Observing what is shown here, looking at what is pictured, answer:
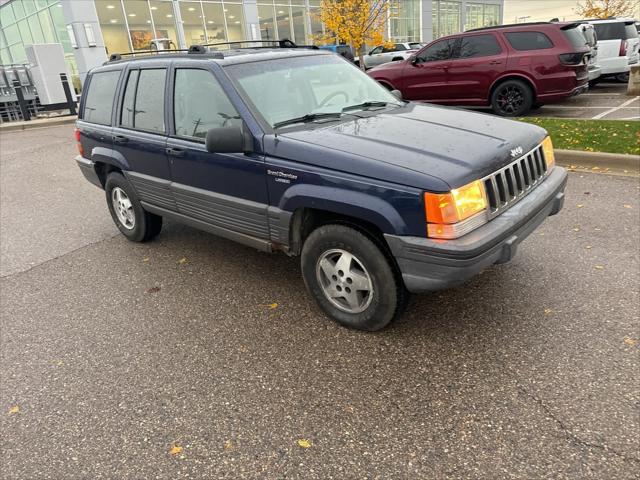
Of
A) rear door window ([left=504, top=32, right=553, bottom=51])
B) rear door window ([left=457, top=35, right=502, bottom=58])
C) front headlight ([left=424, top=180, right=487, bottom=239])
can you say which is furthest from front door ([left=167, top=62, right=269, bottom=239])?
rear door window ([left=504, top=32, right=553, bottom=51])

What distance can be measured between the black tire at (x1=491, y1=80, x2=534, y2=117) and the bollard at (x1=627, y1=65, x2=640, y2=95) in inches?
157

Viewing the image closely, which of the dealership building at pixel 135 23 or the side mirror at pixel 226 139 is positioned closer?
the side mirror at pixel 226 139

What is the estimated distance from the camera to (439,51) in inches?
435

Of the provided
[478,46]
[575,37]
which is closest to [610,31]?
[575,37]

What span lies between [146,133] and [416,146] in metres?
2.66

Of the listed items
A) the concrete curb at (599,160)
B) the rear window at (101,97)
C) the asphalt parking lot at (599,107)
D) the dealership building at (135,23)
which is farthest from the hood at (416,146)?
the dealership building at (135,23)

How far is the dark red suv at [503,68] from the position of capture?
9.75 metres

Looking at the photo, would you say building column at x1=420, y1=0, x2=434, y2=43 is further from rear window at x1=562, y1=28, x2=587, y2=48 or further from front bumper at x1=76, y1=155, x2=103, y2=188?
front bumper at x1=76, y1=155, x2=103, y2=188

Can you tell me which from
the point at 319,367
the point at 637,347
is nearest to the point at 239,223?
the point at 319,367

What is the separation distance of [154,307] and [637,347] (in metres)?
3.48

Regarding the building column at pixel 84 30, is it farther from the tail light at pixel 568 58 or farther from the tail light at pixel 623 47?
the tail light at pixel 623 47

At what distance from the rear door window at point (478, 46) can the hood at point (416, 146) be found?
7515 mm

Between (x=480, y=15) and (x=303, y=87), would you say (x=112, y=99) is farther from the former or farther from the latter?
(x=480, y=15)

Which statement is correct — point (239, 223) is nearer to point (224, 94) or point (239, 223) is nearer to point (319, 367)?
point (224, 94)
